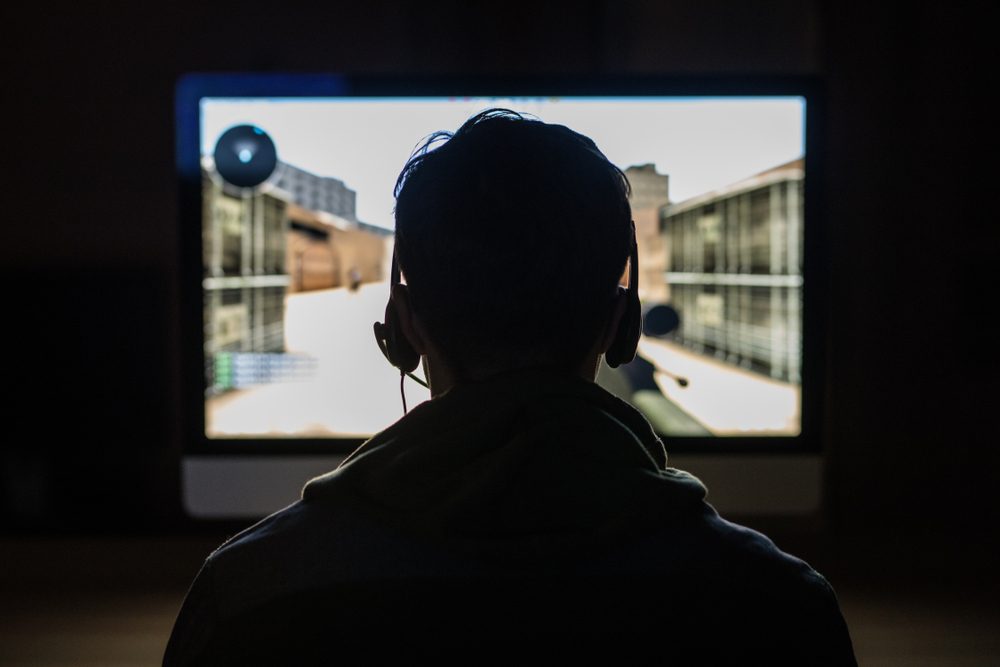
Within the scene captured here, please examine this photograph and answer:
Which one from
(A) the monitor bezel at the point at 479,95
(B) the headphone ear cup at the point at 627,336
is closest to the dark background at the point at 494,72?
(A) the monitor bezel at the point at 479,95

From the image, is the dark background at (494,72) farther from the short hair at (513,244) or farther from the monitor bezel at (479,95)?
the short hair at (513,244)

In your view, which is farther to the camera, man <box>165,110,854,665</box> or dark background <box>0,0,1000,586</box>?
dark background <box>0,0,1000,586</box>

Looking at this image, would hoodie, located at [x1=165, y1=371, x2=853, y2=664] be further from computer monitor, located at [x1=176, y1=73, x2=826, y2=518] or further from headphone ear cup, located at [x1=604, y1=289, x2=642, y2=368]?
computer monitor, located at [x1=176, y1=73, x2=826, y2=518]

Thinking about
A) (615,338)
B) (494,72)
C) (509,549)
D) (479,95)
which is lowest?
(509,549)

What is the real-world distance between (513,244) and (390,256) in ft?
1.77

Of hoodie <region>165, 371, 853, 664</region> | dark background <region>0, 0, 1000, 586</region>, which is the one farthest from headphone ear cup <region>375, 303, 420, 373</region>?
dark background <region>0, 0, 1000, 586</region>

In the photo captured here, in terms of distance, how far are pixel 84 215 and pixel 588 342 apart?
3.67 feet

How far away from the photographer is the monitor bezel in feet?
3.51

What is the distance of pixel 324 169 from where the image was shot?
108 cm

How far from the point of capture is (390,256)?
106 cm

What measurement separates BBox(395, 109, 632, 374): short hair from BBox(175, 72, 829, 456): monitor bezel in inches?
20.7

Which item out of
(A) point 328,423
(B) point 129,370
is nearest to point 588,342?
(A) point 328,423

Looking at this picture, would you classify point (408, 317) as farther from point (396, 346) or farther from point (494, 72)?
point (494, 72)

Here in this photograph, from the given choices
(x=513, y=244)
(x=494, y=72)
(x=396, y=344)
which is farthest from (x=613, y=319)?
(x=494, y=72)
